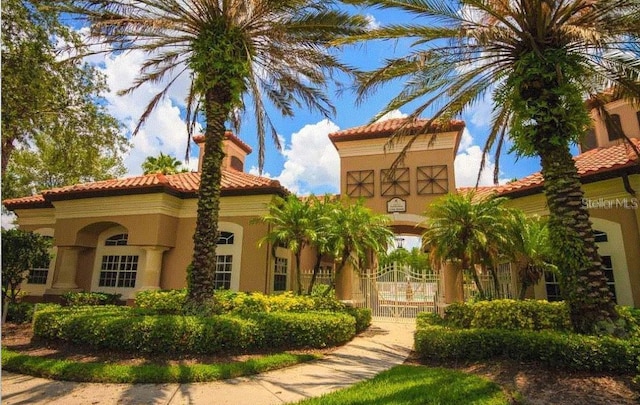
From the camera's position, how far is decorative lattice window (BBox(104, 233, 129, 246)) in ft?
58.3

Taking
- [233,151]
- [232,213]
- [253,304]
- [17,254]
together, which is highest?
[233,151]

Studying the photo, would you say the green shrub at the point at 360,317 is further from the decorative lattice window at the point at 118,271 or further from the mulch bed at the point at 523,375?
the decorative lattice window at the point at 118,271

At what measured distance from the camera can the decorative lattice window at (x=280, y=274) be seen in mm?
16250

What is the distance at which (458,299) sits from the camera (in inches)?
603

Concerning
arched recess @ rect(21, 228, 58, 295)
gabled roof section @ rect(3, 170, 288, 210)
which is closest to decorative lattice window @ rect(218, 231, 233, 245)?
gabled roof section @ rect(3, 170, 288, 210)

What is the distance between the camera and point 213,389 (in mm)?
7066

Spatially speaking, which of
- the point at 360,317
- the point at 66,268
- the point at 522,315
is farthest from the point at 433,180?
the point at 66,268

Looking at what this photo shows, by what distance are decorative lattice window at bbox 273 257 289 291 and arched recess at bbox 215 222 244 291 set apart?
1574 millimetres

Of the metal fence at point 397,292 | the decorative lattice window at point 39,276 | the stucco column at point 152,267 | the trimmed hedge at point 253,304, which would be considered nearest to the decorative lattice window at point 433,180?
the metal fence at point 397,292

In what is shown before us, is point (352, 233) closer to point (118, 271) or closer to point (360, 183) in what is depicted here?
point (360, 183)

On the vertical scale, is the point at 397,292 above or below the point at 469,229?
below

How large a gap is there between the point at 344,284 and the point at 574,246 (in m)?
8.63

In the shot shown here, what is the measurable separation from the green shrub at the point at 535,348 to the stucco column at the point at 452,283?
18.7 ft

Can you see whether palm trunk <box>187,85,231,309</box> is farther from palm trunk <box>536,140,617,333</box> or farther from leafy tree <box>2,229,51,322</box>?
palm trunk <box>536,140,617,333</box>
